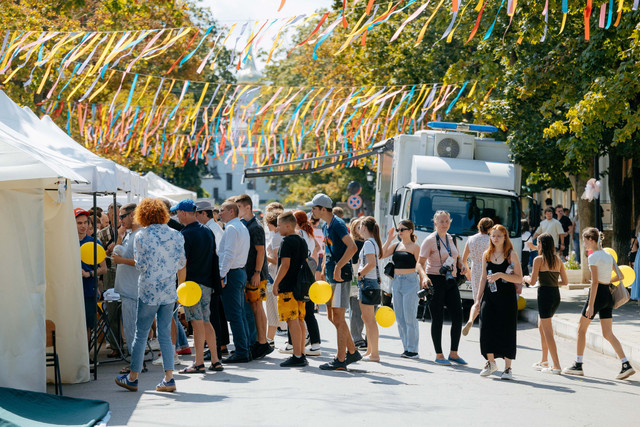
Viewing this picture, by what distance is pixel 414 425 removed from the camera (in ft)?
23.6

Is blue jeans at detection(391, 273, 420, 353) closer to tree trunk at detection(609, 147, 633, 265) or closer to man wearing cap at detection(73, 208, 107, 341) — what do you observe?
man wearing cap at detection(73, 208, 107, 341)

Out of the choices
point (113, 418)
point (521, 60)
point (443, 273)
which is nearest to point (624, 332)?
point (443, 273)

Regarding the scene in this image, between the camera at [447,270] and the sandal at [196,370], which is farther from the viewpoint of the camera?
the camera at [447,270]

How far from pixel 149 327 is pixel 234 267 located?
2.14 meters

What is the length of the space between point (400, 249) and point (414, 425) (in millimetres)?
4222

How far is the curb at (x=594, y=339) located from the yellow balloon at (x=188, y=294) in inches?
217

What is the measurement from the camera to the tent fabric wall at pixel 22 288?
7902mm

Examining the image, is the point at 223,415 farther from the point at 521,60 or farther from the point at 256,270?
the point at 521,60

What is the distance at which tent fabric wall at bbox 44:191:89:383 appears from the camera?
9.28m

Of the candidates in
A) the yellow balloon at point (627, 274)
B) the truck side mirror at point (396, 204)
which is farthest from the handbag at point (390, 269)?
the truck side mirror at point (396, 204)

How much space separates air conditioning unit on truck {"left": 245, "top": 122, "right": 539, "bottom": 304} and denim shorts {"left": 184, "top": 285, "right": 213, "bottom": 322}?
22.9 ft

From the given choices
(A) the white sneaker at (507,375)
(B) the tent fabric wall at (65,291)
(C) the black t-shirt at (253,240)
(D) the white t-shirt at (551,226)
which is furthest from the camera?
(D) the white t-shirt at (551,226)

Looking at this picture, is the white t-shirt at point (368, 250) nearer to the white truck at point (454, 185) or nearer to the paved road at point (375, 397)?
the paved road at point (375, 397)

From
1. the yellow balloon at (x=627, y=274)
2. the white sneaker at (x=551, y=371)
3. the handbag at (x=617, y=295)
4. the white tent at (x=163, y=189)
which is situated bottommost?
the white sneaker at (x=551, y=371)
